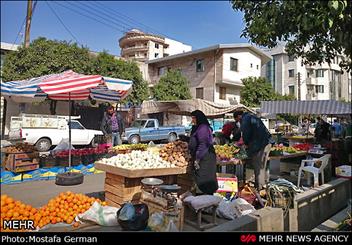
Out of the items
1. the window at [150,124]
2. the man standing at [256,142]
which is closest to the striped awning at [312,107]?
the man standing at [256,142]

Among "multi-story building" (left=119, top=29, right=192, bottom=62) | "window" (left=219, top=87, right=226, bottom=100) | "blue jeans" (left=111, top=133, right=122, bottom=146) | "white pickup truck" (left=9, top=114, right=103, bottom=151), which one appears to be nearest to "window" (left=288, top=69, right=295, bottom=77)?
"window" (left=219, top=87, right=226, bottom=100)

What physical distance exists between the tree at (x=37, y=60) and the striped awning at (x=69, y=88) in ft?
0.57

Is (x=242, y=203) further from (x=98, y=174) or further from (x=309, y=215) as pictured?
(x=98, y=174)

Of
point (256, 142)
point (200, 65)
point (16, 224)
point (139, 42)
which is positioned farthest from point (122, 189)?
point (200, 65)

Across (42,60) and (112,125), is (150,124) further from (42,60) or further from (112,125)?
(42,60)

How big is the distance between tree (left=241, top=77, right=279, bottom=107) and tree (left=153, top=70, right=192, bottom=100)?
580 centimetres

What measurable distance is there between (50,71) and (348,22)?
4.85 metres

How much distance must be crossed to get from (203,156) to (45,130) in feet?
→ 14.1

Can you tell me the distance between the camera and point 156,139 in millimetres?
18250

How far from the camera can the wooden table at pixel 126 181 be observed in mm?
4023

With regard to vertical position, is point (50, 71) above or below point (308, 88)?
below

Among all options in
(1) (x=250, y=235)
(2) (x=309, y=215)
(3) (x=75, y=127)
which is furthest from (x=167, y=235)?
(3) (x=75, y=127)

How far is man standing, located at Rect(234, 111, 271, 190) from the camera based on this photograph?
210 inches

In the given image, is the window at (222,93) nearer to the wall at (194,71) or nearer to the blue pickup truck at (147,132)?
the wall at (194,71)
